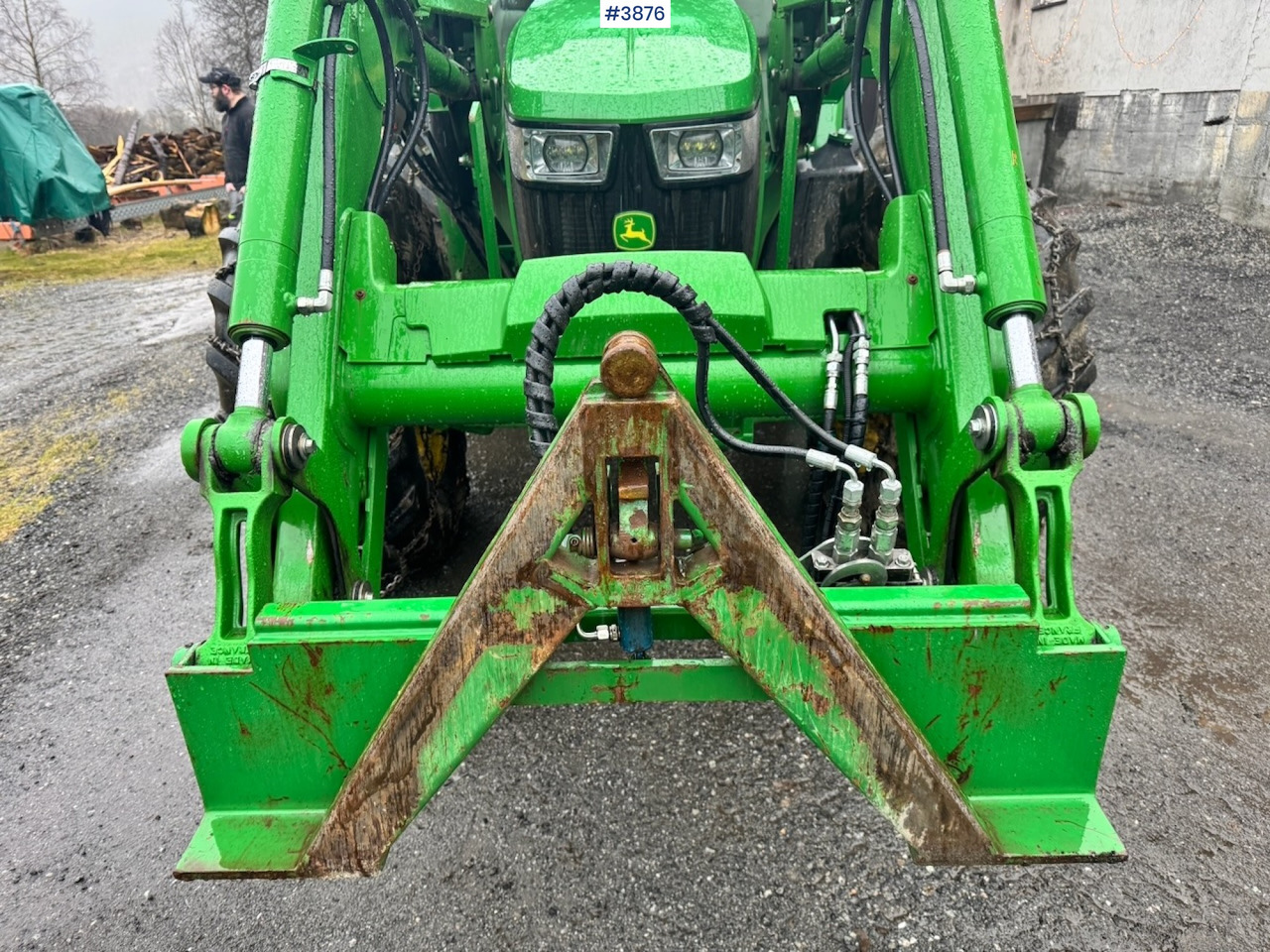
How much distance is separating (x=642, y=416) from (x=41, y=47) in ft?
158

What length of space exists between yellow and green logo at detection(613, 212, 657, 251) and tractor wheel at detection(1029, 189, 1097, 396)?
3.95 ft

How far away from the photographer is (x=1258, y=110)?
24.7 ft

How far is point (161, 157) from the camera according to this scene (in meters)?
18.5

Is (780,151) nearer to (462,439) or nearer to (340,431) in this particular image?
(462,439)

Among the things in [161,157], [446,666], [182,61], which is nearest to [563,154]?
[446,666]

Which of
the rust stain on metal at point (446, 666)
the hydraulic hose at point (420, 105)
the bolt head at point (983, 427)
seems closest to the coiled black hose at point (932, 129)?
the bolt head at point (983, 427)

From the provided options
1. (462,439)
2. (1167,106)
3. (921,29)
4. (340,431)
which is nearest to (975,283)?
(921,29)

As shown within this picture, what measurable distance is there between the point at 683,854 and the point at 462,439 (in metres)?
1.86

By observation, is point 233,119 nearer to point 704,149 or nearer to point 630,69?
point 630,69

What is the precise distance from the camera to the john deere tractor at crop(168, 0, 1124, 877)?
4.68 feet

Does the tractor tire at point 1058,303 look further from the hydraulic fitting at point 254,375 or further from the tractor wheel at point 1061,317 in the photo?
the hydraulic fitting at point 254,375

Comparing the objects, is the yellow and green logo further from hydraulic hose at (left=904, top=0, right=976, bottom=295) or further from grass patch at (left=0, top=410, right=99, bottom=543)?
grass patch at (left=0, top=410, right=99, bottom=543)

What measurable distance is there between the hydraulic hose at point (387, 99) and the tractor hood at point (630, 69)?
1.15ft

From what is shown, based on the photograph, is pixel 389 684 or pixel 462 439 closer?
pixel 389 684
